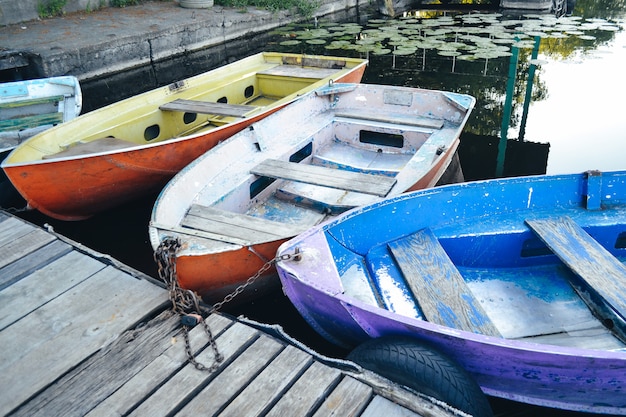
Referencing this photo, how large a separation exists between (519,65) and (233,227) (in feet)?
28.3

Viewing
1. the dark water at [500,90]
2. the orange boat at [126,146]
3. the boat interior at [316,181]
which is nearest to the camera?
the boat interior at [316,181]

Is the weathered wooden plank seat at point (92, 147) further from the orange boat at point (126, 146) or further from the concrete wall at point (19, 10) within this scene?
the concrete wall at point (19, 10)

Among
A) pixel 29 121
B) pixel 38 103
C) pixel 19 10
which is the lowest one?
pixel 29 121

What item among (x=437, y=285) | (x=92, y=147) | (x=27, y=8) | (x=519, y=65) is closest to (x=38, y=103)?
(x=92, y=147)

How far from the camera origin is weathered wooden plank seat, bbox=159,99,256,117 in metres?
5.30

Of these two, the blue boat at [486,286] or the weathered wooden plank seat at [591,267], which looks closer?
the blue boat at [486,286]

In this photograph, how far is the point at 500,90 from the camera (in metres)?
8.53

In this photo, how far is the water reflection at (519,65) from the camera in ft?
23.1

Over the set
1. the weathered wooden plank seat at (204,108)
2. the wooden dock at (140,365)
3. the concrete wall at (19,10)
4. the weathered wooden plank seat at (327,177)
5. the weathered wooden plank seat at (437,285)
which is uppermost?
the concrete wall at (19,10)

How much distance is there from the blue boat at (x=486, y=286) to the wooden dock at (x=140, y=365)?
0.24 m

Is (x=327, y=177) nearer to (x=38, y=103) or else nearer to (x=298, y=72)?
(x=298, y=72)

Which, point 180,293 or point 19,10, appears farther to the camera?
point 19,10

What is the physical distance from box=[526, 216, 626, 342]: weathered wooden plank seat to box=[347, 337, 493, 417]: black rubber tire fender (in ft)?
3.34

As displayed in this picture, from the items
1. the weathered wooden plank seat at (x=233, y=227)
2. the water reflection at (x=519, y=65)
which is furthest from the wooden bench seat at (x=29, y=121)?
the water reflection at (x=519, y=65)
